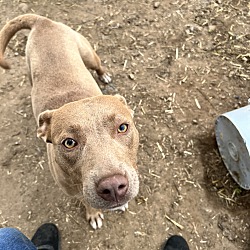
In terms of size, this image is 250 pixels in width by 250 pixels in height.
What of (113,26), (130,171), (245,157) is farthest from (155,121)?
(130,171)

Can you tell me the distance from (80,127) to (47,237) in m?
1.92

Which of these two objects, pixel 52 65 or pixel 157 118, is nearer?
pixel 52 65

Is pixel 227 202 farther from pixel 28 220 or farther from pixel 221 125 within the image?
pixel 28 220

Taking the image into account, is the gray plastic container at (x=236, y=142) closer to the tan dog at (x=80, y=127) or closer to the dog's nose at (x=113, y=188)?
the tan dog at (x=80, y=127)

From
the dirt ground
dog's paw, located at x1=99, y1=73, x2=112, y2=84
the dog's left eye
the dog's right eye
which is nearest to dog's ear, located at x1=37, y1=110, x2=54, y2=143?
the dog's right eye

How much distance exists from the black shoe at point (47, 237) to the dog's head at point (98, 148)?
1353 millimetres

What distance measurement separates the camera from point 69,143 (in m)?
3.08

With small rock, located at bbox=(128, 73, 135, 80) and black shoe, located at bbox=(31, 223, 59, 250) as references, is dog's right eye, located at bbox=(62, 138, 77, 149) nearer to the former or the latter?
black shoe, located at bbox=(31, 223, 59, 250)

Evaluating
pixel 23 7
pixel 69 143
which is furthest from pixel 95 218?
pixel 23 7

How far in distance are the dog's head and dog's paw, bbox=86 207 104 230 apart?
3.70 feet

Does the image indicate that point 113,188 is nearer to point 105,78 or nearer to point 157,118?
point 157,118

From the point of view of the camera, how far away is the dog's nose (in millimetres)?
2707

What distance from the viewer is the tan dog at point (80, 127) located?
282 centimetres

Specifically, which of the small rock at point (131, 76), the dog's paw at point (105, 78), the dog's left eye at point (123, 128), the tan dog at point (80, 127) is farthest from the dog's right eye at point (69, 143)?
the small rock at point (131, 76)
